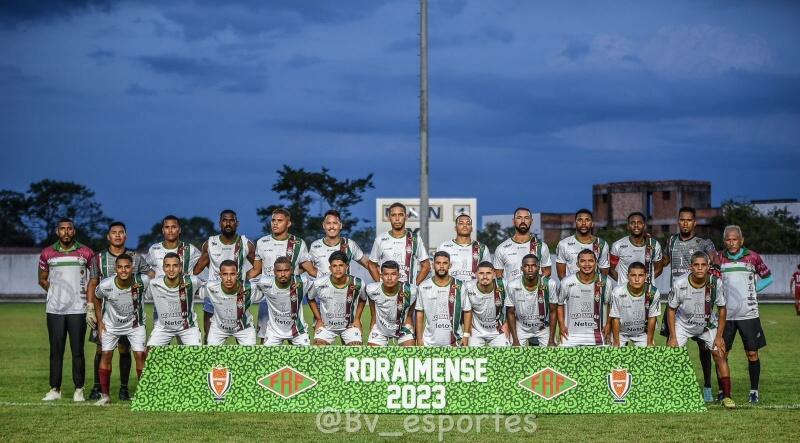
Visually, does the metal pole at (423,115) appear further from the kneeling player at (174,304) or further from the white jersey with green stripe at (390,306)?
the kneeling player at (174,304)

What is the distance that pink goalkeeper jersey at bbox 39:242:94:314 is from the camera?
1205 cm

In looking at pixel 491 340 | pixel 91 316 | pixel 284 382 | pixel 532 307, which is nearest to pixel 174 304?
pixel 91 316

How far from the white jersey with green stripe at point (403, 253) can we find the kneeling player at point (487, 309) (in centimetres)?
91

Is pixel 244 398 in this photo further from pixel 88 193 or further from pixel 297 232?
pixel 88 193

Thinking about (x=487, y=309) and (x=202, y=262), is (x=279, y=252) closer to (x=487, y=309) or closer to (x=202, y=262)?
(x=202, y=262)

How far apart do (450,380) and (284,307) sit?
8.82ft

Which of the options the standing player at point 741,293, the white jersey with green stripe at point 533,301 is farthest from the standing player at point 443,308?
the standing player at point 741,293

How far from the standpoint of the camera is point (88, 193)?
6606cm

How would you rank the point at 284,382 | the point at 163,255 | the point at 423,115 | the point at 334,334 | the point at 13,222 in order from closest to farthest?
the point at 284,382 < the point at 334,334 < the point at 163,255 < the point at 423,115 < the point at 13,222

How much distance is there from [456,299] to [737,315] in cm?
325

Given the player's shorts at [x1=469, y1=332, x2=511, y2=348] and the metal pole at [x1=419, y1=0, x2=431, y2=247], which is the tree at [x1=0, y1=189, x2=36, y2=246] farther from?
the player's shorts at [x1=469, y1=332, x2=511, y2=348]

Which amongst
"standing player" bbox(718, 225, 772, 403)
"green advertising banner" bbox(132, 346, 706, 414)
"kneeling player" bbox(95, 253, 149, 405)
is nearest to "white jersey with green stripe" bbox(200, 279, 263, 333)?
"kneeling player" bbox(95, 253, 149, 405)

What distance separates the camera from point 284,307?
1171cm

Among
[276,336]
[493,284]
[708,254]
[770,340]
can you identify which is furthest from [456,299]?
[770,340]
